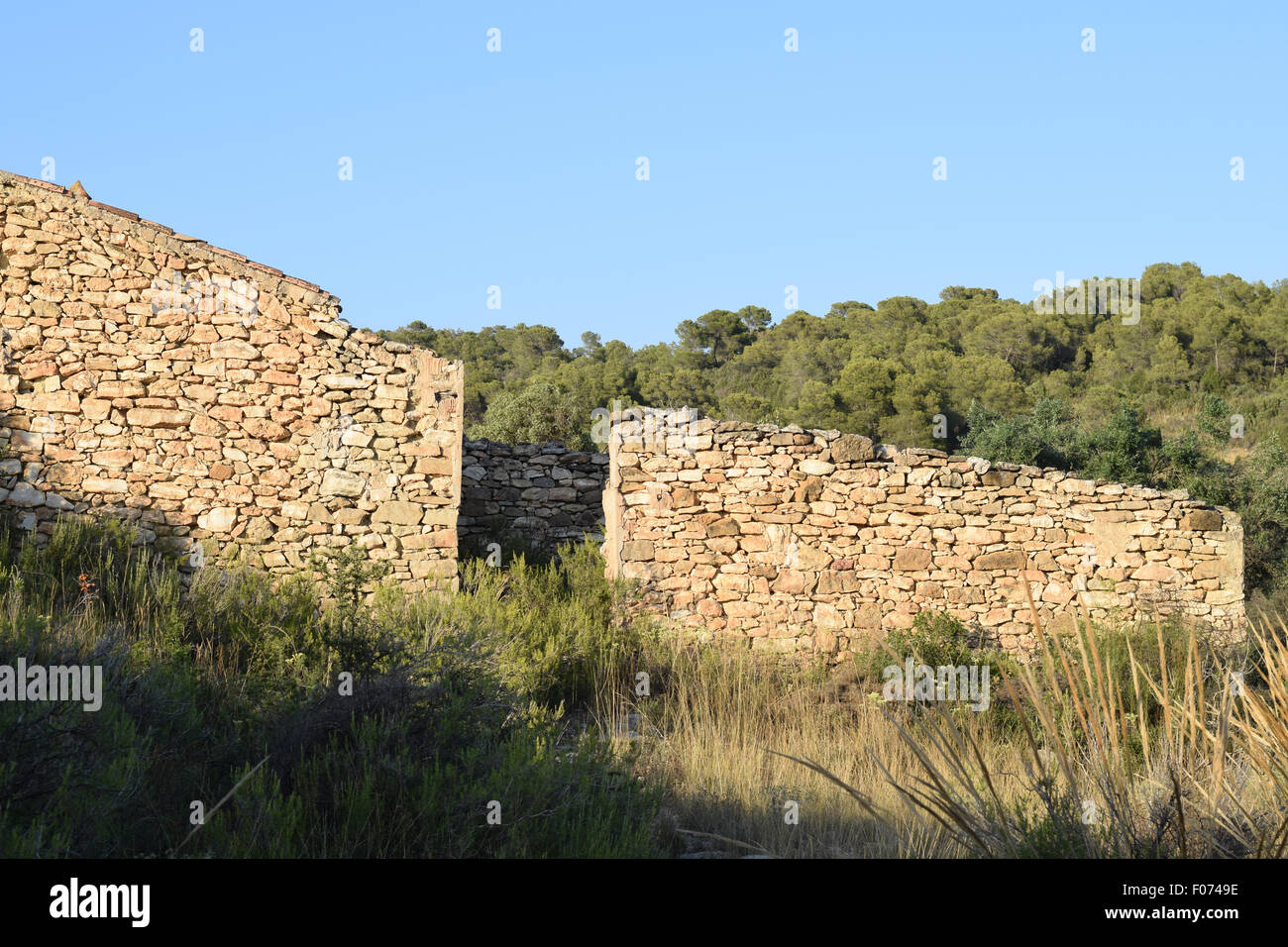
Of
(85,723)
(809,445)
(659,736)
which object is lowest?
(659,736)

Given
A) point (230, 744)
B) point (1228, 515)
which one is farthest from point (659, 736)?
point (1228, 515)

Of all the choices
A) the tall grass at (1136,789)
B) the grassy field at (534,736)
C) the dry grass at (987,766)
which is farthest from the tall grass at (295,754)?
the tall grass at (1136,789)

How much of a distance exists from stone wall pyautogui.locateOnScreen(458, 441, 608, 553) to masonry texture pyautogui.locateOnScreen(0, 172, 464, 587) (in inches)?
62.3

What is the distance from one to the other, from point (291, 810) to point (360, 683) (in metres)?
1.31

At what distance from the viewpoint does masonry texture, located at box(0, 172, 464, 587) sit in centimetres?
965

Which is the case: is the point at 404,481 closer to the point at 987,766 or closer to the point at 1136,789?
the point at 987,766

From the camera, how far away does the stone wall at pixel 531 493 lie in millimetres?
11656

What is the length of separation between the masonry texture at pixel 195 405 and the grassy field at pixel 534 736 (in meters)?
0.47

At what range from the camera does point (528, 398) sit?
1931 cm

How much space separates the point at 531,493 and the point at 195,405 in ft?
12.1

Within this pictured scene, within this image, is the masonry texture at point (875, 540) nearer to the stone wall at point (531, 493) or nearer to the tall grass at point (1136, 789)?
the stone wall at point (531, 493)

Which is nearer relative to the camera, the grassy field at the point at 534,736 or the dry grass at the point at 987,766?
the dry grass at the point at 987,766

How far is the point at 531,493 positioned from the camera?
11906mm
